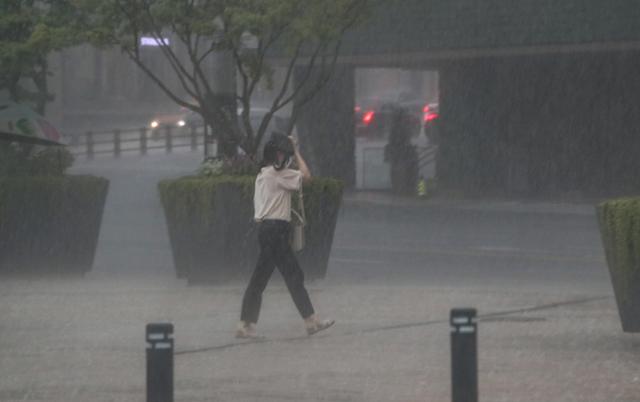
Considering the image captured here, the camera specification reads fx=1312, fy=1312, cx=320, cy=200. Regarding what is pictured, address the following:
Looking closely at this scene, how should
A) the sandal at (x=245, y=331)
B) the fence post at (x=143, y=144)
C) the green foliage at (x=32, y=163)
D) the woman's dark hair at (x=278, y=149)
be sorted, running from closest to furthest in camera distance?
the sandal at (x=245, y=331) < the woman's dark hair at (x=278, y=149) < the green foliage at (x=32, y=163) < the fence post at (x=143, y=144)

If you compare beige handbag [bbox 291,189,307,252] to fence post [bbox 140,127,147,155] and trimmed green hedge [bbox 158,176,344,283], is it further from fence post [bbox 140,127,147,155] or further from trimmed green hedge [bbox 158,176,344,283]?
fence post [bbox 140,127,147,155]

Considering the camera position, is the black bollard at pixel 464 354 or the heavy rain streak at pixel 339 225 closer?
the black bollard at pixel 464 354

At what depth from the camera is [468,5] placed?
2942 cm

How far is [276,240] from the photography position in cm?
1125

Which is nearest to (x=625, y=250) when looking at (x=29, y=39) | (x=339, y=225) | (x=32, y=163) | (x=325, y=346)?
(x=325, y=346)

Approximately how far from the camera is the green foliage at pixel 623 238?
33.8 ft

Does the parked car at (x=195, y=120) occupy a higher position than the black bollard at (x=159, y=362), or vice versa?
the black bollard at (x=159, y=362)

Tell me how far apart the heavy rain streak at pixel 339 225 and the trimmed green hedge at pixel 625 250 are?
18 millimetres

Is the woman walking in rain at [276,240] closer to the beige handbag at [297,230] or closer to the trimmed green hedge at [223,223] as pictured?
the beige handbag at [297,230]

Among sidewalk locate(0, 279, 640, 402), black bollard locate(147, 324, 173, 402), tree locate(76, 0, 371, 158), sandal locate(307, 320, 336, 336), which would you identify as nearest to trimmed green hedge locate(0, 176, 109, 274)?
sidewalk locate(0, 279, 640, 402)

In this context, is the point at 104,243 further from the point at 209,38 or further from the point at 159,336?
the point at 159,336

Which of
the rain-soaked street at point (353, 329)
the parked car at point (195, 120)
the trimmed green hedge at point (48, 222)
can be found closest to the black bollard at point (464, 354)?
the rain-soaked street at point (353, 329)

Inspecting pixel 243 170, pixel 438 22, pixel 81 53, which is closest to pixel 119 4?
pixel 243 170

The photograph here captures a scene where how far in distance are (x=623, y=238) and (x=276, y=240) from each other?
291 cm
